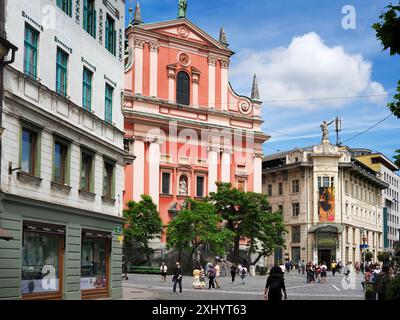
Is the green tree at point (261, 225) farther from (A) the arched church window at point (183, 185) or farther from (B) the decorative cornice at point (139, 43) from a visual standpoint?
(B) the decorative cornice at point (139, 43)

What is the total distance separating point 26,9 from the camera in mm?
23312

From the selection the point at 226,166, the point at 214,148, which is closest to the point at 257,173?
the point at 226,166

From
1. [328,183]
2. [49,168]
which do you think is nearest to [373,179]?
[328,183]

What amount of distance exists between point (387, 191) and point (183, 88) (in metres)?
61.4

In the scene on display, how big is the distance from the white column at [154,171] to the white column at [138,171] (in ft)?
2.82

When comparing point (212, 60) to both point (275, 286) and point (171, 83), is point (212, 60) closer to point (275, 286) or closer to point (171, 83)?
point (171, 83)

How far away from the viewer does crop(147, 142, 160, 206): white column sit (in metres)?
68.5

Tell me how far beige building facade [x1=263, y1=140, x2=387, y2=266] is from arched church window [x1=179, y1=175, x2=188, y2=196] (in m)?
20.4

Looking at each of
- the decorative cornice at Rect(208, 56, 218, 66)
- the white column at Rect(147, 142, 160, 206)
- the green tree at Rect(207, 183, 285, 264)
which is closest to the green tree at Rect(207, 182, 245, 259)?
the green tree at Rect(207, 183, 285, 264)

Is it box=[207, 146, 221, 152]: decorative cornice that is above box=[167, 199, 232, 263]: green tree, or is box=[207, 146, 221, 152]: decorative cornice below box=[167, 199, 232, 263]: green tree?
above

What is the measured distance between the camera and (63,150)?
2622 cm

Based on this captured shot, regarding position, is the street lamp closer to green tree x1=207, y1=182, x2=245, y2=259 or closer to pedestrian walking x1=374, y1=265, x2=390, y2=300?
pedestrian walking x1=374, y1=265, x2=390, y2=300

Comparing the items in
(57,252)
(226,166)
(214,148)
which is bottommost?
(57,252)

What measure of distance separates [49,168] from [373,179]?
8548 cm
